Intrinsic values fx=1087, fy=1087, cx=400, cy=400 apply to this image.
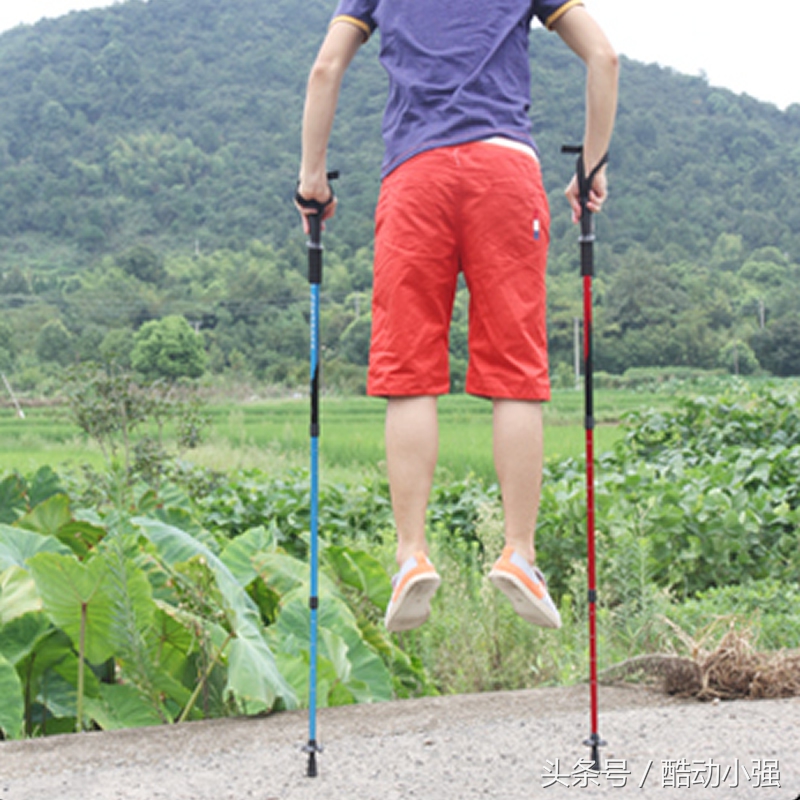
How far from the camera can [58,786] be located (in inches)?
137

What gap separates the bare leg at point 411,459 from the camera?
3.28m

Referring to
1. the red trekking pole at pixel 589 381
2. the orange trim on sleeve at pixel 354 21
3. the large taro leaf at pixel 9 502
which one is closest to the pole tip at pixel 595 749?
the red trekking pole at pixel 589 381

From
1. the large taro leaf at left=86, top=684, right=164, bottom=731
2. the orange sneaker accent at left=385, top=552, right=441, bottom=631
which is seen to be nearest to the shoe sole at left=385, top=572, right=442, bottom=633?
the orange sneaker accent at left=385, top=552, right=441, bottom=631

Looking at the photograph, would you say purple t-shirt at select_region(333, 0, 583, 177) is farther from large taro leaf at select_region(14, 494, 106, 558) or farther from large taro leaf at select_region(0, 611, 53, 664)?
large taro leaf at select_region(14, 494, 106, 558)

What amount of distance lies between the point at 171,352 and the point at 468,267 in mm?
39922

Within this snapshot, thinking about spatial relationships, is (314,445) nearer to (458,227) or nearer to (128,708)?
(458,227)

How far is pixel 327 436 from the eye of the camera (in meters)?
21.4

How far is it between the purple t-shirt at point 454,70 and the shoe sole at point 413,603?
1248mm

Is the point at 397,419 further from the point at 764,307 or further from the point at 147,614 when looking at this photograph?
the point at 764,307

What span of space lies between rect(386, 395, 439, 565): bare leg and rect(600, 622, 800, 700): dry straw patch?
1678 mm

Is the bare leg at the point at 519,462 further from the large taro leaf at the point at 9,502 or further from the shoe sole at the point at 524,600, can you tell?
the large taro leaf at the point at 9,502

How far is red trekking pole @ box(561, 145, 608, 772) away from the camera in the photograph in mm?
3465

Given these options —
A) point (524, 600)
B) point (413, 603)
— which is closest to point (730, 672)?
point (524, 600)

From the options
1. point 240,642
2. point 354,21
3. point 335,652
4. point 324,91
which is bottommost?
point 335,652
